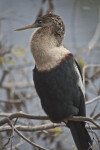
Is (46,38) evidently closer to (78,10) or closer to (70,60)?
(70,60)

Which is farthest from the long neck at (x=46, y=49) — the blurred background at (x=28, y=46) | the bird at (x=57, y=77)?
the blurred background at (x=28, y=46)

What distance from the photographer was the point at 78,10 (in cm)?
400

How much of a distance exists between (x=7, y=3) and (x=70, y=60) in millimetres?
2523

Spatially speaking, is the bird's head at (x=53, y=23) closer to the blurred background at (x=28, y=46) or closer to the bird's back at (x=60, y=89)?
the bird's back at (x=60, y=89)

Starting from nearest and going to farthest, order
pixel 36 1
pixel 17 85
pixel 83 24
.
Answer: pixel 17 85 → pixel 36 1 → pixel 83 24

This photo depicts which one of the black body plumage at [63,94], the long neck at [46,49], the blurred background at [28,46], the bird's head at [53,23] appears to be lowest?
the blurred background at [28,46]

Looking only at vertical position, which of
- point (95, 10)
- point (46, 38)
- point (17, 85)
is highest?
point (46, 38)

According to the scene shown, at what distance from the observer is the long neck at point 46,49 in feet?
6.07

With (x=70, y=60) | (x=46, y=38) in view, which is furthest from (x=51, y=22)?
(x=70, y=60)

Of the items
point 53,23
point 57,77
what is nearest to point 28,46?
point 53,23

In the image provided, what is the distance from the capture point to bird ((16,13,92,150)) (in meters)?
1.86

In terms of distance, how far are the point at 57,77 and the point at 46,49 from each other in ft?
0.52

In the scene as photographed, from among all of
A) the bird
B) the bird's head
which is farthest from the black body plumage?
the bird's head

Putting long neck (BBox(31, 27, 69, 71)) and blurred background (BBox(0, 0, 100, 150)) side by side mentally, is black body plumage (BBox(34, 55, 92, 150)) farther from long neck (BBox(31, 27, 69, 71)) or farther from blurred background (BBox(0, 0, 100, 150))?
blurred background (BBox(0, 0, 100, 150))
